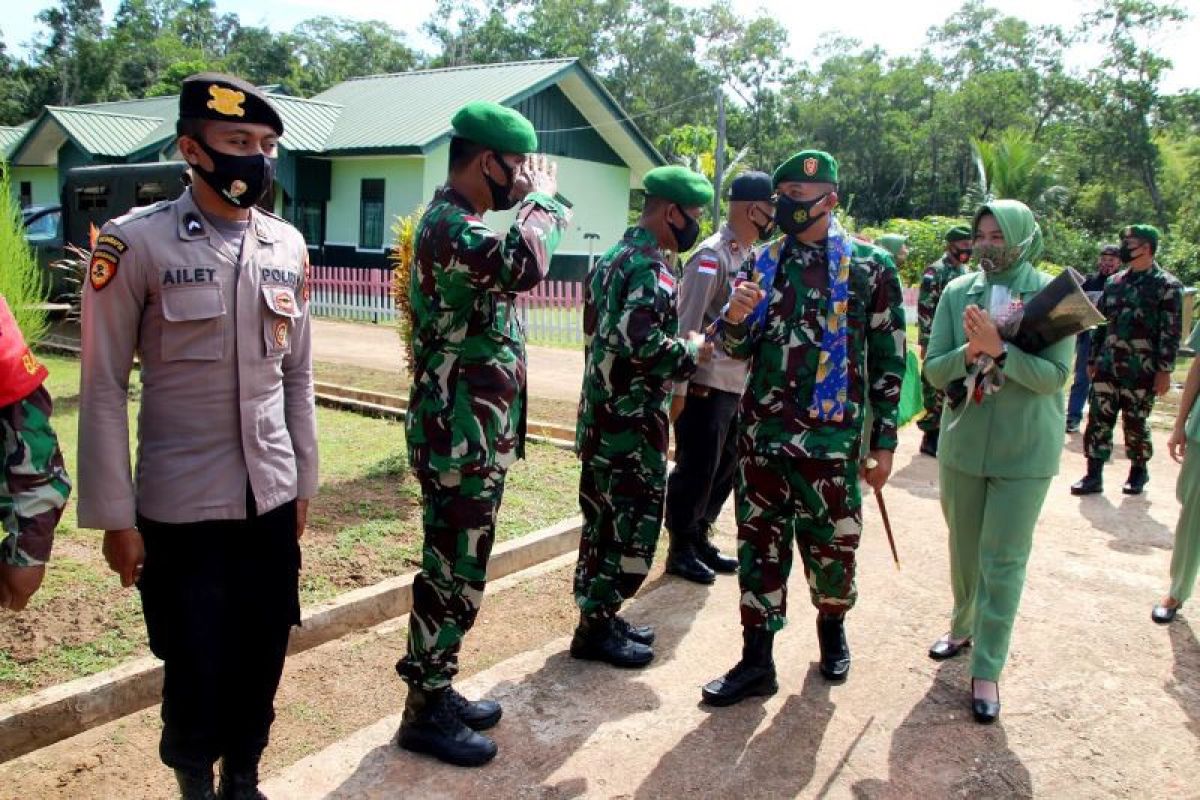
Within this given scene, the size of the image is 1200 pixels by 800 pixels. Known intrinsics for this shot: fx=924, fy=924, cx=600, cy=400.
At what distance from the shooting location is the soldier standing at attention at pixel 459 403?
297cm

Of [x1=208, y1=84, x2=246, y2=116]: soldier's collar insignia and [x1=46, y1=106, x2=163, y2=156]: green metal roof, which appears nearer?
[x1=208, y1=84, x2=246, y2=116]: soldier's collar insignia

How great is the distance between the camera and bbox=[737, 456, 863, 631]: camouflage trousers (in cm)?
344

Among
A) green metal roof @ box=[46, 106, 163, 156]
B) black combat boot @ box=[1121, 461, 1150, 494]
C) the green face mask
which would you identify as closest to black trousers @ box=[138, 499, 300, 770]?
the green face mask

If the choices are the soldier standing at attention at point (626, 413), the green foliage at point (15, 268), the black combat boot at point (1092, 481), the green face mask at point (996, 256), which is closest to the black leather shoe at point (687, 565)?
the soldier standing at attention at point (626, 413)

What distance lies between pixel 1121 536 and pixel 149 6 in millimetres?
73094

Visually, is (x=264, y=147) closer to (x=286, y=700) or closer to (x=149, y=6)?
(x=286, y=700)

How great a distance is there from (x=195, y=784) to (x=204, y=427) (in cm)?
98

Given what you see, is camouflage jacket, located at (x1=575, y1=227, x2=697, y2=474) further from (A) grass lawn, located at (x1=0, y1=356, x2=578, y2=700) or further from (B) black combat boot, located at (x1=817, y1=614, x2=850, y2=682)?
(A) grass lawn, located at (x1=0, y1=356, x2=578, y2=700)

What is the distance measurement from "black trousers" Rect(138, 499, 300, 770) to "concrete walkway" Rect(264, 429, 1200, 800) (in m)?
0.38

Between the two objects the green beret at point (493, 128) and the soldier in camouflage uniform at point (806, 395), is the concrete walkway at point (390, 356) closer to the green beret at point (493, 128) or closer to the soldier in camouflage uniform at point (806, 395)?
the soldier in camouflage uniform at point (806, 395)

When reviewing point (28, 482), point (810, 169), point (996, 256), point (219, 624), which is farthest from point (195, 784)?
point (996, 256)

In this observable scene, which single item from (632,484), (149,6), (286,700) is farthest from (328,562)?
(149,6)

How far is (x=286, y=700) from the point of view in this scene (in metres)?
3.45

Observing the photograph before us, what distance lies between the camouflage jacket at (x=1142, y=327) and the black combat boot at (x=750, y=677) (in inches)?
193
